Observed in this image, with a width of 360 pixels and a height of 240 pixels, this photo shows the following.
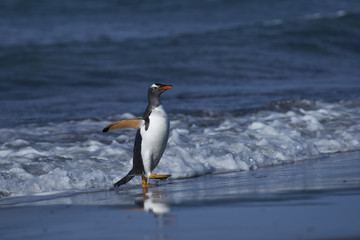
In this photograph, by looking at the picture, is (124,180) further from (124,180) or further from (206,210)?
(206,210)

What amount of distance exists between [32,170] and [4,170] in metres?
0.25

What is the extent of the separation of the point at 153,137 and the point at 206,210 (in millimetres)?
1905

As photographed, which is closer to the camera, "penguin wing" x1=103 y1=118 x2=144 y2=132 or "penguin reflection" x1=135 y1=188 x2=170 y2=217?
"penguin reflection" x1=135 y1=188 x2=170 y2=217

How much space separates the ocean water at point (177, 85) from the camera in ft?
22.1

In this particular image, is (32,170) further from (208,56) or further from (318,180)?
(208,56)

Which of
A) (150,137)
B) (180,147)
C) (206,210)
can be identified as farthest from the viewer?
(180,147)

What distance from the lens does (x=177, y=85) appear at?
1466 centimetres

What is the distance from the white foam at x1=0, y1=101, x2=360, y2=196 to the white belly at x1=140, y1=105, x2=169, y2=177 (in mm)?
335

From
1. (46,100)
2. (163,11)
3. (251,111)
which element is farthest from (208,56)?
(163,11)

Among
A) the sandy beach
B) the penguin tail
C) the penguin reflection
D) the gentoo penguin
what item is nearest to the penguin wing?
the gentoo penguin

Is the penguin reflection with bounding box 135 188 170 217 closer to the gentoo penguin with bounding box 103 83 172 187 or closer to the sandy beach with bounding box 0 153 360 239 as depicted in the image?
the sandy beach with bounding box 0 153 360 239

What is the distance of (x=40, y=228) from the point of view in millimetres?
3812

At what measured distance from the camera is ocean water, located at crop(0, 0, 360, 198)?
265 inches

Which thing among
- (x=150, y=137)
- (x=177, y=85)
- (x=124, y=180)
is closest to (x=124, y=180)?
(x=124, y=180)
